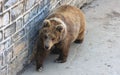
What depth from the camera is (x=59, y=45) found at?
447 centimetres

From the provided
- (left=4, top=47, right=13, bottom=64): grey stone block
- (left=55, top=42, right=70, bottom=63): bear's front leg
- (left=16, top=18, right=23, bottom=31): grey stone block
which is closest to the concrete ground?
(left=55, top=42, right=70, bottom=63): bear's front leg

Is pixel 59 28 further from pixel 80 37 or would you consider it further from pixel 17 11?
pixel 80 37

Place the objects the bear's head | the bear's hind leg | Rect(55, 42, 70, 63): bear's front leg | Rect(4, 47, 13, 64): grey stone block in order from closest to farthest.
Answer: Rect(4, 47, 13, 64): grey stone block < the bear's head < Rect(55, 42, 70, 63): bear's front leg < the bear's hind leg

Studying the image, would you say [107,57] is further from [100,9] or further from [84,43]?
[100,9]

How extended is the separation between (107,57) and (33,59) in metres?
1.10

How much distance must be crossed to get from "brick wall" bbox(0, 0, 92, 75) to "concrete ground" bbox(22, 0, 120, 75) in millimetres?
329

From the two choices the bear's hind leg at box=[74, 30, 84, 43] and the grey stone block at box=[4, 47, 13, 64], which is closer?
the grey stone block at box=[4, 47, 13, 64]

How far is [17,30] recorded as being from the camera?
3.87 m

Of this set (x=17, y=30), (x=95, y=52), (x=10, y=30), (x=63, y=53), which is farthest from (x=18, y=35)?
(x=95, y=52)

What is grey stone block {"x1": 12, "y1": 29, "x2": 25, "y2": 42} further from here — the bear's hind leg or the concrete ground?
the bear's hind leg

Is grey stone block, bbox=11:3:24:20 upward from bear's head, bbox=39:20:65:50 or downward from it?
upward

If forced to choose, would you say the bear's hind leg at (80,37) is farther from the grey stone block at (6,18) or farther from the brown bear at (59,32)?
the grey stone block at (6,18)

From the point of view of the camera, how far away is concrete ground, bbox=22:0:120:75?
4.42 m

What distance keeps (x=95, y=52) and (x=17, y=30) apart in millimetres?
1525
